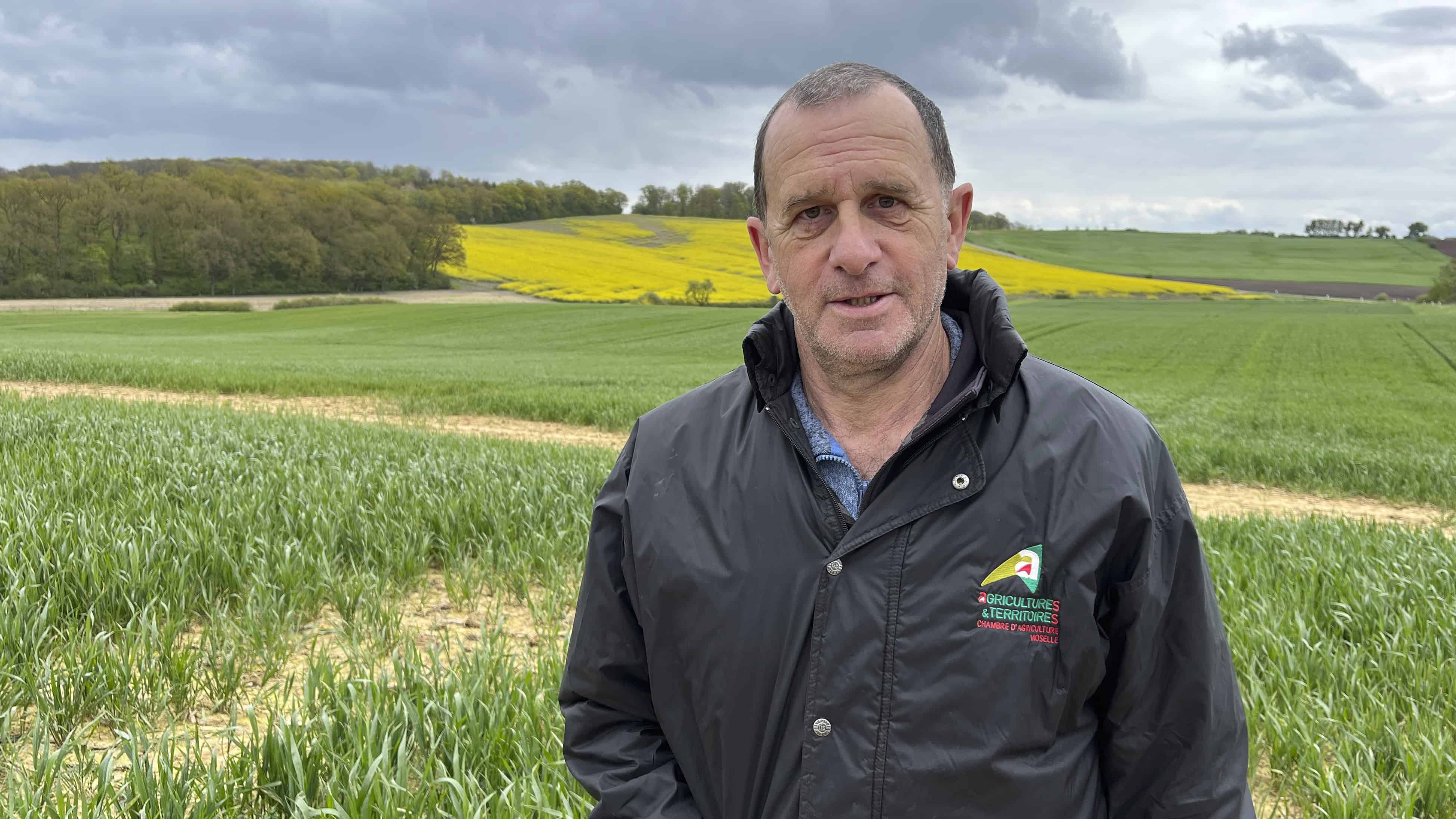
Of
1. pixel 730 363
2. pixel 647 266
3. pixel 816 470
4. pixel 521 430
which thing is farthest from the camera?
pixel 647 266

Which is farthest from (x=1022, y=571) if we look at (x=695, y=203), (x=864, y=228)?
Result: (x=695, y=203)

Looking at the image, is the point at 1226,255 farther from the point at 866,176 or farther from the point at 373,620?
the point at 866,176

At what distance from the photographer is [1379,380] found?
2594 centimetres

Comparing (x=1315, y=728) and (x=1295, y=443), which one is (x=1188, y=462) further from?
(x=1315, y=728)

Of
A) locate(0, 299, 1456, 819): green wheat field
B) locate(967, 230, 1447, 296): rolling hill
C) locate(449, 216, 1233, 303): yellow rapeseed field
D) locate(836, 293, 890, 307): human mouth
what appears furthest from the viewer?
locate(967, 230, 1447, 296): rolling hill

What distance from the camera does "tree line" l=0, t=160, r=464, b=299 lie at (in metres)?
Result: 65.3

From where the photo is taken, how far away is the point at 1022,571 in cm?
163

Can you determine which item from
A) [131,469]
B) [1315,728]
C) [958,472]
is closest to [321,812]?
[958,472]

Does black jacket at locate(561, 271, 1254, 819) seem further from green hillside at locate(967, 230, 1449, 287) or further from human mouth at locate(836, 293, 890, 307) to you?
green hillside at locate(967, 230, 1449, 287)

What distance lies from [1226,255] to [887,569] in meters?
124

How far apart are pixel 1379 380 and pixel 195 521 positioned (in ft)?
101

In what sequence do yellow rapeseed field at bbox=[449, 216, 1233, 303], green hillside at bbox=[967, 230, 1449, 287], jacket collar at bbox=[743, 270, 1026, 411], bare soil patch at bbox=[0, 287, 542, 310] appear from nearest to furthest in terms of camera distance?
jacket collar at bbox=[743, 270, 1026, 411], bare soil patch at bbox=[0, 287, 542, 310], yellow rapeseed field at bbox=[449, 216, 1233, 303], green hillside at bbox=[967, 230, 1449, 287]

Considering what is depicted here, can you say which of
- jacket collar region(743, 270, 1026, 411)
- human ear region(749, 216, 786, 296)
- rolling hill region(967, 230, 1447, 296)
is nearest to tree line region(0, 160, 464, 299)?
rolling hill region(967, 230, 1447, 296)

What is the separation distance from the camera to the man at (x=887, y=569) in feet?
5.31
